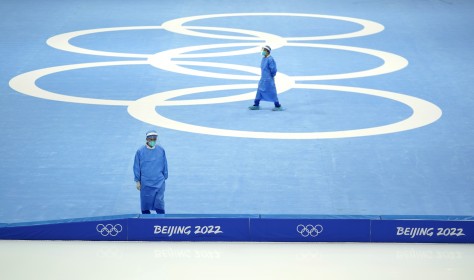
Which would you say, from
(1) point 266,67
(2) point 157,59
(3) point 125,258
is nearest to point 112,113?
(1) point 266,67

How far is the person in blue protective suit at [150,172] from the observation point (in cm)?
1484

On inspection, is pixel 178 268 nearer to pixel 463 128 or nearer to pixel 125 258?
pixel 125 258

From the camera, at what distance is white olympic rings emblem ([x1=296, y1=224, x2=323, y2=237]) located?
13430 millimetres

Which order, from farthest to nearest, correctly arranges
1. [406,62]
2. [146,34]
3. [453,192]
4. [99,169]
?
1. [146,34]
2. [406,62]
3. [99,169]
4. [453,192]

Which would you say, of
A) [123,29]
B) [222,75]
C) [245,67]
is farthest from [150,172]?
[123,29]

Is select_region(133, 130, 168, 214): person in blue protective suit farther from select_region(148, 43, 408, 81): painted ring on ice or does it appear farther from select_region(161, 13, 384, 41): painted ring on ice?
select_region(161, 13, 384, 41): painted ring on ice

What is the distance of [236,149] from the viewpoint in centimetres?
1931

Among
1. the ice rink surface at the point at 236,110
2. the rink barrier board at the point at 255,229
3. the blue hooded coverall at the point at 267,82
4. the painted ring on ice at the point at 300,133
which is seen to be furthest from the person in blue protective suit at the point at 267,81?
the rink barrier board at the point at 255,229

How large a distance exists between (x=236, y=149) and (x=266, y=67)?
3064 mm

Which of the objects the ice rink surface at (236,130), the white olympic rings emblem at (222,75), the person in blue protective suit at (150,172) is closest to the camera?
the ice rink surface at (236,130)

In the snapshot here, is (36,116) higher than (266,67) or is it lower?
lower

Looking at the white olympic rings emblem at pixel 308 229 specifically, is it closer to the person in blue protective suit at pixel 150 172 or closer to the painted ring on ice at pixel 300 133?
the person in blue protective suit at pixel 150 172

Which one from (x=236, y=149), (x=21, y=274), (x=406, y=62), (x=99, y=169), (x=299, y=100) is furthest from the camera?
(x=406, y=62)

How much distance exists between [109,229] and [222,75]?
41.9 ft
